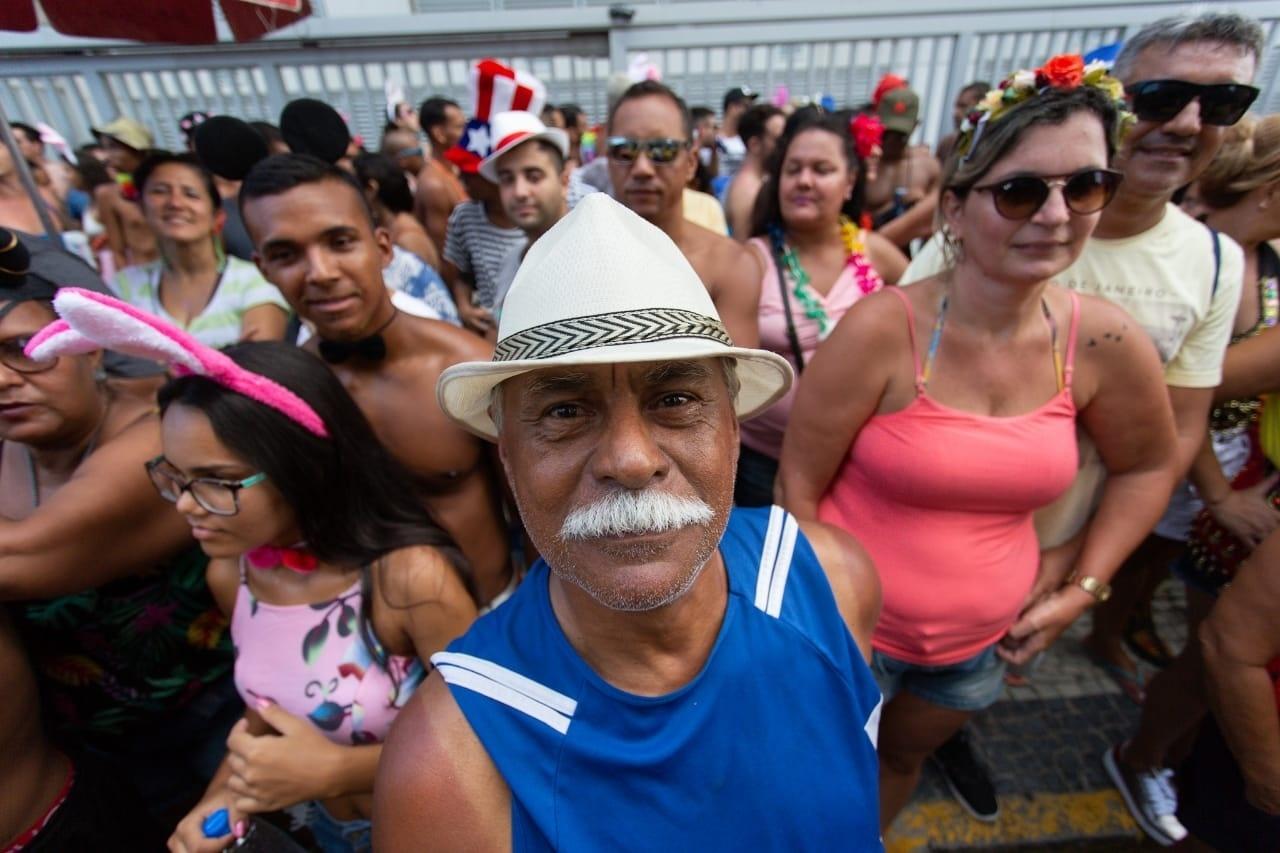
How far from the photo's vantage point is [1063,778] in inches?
104

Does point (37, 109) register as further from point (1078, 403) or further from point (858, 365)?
point (1078, 403)

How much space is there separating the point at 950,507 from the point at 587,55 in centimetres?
859

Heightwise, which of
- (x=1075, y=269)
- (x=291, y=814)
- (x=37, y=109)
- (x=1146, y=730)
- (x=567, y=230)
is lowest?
(x=1146, y=730)

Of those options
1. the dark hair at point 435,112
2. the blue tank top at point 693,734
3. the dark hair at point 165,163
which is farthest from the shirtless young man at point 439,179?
the blue tank top at point 693,734

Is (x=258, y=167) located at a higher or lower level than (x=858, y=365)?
higher

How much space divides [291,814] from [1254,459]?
12.2 feet

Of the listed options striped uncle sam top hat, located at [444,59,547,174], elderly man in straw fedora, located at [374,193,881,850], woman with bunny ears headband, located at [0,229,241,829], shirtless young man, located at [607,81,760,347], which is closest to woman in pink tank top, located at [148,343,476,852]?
woman with bunny ears headband, located at [0,229,241,829]

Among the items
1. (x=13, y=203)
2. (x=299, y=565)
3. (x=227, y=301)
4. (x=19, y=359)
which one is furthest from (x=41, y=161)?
(x=299, y=565)

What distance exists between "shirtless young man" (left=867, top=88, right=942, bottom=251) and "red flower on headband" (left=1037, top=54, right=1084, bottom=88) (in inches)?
108

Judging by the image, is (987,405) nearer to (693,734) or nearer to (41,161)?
(693,734)

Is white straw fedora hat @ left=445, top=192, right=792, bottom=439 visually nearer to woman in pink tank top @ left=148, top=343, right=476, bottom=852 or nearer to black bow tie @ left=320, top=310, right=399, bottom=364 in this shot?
woman in pink tank top @ left=148, top=343, right=476, bottom=852

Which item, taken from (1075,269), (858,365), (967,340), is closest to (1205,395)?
(1075,269)

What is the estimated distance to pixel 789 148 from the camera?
3.10 meters

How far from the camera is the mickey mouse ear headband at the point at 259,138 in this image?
2701 mm
